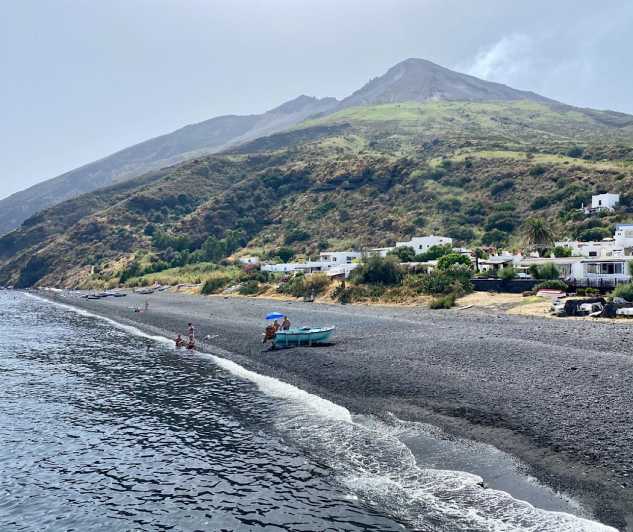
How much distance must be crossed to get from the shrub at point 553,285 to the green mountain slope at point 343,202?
28.8m

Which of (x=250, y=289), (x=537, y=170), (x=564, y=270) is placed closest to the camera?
(x=564, y=270)

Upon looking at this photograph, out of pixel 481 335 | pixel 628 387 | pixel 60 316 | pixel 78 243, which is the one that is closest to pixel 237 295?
pixel 60 316

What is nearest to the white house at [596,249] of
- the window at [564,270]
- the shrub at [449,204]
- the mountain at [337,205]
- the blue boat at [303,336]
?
the window at [564,270]

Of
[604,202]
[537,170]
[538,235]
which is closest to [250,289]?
[538,235]

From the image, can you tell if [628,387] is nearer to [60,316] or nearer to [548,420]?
[548,420]

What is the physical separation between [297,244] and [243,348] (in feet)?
258

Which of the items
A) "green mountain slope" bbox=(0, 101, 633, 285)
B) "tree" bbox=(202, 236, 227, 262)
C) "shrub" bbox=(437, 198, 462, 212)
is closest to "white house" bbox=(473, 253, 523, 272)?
"green mountain slope" bbox=(0, 101, 633, 285)

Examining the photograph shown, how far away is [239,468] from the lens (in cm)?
1580

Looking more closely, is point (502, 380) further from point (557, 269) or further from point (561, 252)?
point (561, 252)

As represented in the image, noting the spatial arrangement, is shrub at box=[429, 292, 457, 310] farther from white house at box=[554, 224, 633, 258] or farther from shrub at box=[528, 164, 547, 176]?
shrub at box=[528, 164, 547, 176]

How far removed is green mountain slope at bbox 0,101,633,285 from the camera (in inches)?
3807

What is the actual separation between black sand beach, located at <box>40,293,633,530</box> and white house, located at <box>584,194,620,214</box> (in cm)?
4864

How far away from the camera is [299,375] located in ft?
90.0

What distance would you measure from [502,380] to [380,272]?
41.8 m
